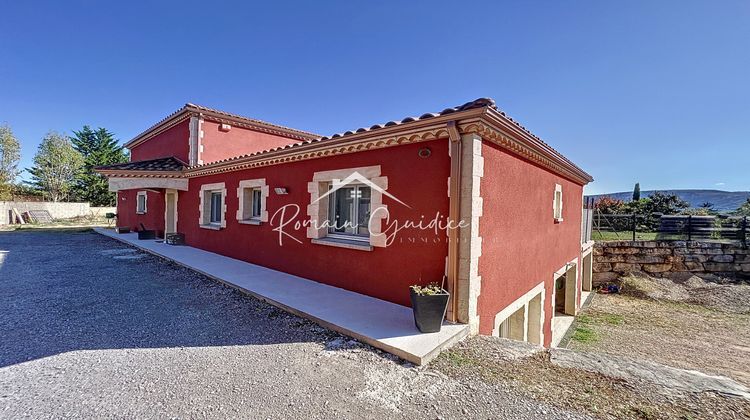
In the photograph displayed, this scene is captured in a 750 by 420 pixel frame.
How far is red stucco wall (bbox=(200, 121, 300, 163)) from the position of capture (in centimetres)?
1239

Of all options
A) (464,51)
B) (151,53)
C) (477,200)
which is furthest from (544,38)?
(151,53)

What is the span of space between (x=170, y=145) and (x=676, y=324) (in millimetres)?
20921

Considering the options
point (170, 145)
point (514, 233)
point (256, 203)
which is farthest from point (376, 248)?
point (170, 145)

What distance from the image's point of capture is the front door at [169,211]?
42.4ft

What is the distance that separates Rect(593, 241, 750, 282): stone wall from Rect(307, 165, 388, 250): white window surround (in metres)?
13.5

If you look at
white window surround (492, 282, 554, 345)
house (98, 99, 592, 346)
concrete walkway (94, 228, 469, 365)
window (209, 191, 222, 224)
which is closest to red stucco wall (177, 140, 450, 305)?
house (98, 99, 592, 346)

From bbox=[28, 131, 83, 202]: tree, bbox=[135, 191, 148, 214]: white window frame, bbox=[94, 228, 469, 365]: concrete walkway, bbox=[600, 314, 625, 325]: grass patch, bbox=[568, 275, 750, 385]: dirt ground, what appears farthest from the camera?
bbox=[28, 131, 83, 202]: tree

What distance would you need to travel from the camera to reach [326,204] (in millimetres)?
6410

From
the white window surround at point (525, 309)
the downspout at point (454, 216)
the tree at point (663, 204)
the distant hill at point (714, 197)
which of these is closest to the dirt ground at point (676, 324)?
the white window surround at point (525, 309)

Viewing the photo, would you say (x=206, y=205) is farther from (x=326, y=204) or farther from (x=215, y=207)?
(x=326, y=204)

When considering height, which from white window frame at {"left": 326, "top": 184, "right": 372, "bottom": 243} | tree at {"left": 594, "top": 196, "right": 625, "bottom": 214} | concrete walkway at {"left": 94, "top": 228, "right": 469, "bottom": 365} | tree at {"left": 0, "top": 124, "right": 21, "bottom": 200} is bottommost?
concrete walkway at {"left": 94, "top": 228, "right": 469, "bottom": 365}

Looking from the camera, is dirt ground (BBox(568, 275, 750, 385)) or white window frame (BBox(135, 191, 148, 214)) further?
white window frame (BBox(135, 191, 148, 214))

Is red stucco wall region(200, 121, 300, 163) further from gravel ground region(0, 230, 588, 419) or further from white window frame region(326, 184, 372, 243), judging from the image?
white window frame region(326, 184, 372, 243)

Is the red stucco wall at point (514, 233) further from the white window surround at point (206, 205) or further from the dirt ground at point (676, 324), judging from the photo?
the white window surround at point (206, 205)
